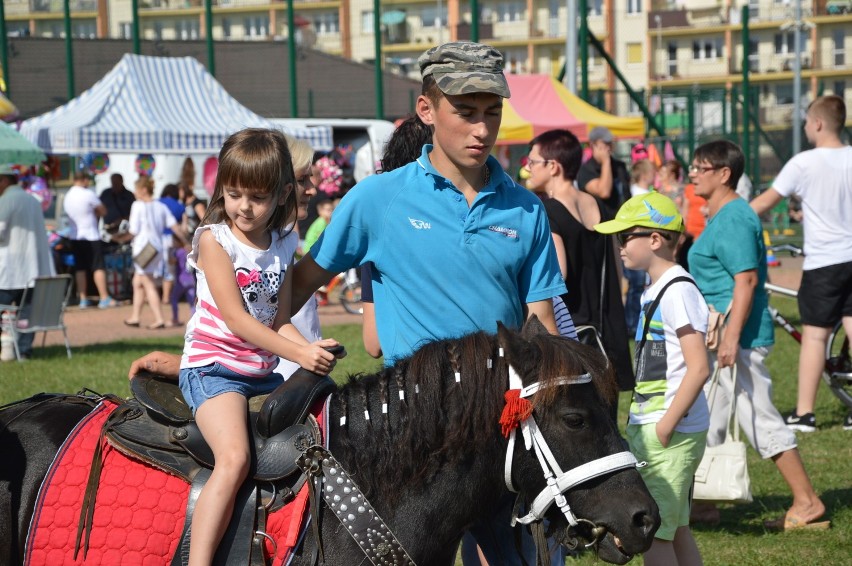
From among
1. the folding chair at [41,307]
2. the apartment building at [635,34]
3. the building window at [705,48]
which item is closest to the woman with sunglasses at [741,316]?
the folding chair at [41,307]

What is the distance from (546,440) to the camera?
10.1ft

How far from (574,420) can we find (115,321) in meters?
13.9

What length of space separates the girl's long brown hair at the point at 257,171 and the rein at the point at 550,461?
1025 millimetres

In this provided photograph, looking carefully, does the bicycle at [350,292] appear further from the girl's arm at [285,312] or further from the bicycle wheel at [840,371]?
the girl's arm at [285,312]

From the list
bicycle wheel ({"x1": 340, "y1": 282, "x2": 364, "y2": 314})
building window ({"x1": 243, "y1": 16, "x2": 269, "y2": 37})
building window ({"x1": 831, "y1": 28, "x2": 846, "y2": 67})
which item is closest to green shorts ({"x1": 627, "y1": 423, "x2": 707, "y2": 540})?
bicycle wheel ({"x1": 340, "y1": 282, "x2": 364, "y2": 314})

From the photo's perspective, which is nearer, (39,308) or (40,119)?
(39,308)

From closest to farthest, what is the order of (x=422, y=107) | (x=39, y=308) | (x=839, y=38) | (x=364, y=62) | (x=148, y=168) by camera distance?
(x=422, y=107)
(x=39, y=308)
(x=148, y=168)
(x=364, y=62)
(x=839, y=38)

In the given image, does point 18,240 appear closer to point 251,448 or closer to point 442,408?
point 251,448

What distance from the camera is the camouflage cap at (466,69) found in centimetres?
338

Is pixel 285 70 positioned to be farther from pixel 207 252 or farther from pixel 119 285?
pixel 207 252

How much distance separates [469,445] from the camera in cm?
315

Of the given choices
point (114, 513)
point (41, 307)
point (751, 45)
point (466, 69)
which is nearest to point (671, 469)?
point (466, 69)

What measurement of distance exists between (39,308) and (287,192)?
9697mm

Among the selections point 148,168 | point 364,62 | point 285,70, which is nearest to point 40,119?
point 148,168
